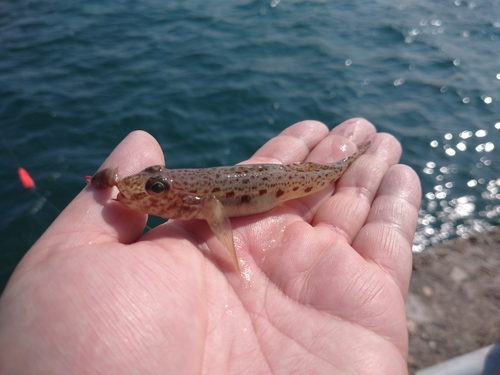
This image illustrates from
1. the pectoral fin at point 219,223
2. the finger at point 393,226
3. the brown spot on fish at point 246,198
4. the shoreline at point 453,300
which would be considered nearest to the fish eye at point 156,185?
the pectoral fin at point 219,223

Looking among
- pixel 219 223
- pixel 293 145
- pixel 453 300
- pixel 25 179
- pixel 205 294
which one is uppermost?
pixel 219 223

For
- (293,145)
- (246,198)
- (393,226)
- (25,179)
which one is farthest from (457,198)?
(25,179)

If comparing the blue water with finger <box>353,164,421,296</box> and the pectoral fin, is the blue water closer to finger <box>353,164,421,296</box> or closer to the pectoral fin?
finger <box>353,164,421,296</box>

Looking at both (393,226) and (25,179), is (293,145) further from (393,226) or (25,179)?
(25,179)

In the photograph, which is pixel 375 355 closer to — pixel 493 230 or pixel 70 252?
pixel 70 252

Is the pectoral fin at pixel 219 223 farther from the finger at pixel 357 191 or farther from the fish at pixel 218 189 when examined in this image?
the finger at pixel 357 191

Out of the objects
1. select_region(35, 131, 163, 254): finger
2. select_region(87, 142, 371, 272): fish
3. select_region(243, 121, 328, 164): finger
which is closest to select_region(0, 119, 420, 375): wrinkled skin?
select_region(35, 131, 163, 254): finger

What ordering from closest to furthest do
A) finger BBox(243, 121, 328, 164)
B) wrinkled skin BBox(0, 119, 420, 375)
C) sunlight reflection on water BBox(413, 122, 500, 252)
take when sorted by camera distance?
wrinkled skin BBox(0, 119, 420, 375) → finger BBox(243, 121, 328, 164) → sunlight reflection on water BBox(413, 122, 500, 252)
